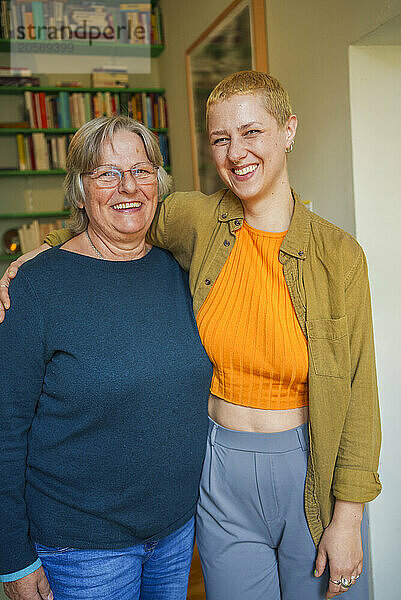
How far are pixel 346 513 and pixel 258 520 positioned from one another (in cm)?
21

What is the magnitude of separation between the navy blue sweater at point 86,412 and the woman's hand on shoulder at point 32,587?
0.04 metres

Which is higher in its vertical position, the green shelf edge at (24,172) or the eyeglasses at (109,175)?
the green shelf edge at (24,172)

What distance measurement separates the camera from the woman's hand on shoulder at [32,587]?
127cm

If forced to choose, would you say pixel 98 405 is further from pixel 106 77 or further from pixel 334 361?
→ pixel 106 77

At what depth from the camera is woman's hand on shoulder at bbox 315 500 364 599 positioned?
136 cm

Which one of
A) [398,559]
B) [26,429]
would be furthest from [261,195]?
[398,559]

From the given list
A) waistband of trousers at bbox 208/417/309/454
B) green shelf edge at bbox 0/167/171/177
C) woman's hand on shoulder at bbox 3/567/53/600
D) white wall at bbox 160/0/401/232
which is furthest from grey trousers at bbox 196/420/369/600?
green shelf edge at bbox 0/167/171/177

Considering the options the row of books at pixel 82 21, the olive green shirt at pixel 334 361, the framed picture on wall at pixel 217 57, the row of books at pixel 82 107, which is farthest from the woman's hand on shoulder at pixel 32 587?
the row of books at pixel 82 21

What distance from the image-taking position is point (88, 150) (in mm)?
1338

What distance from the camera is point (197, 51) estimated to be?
3.56 meters

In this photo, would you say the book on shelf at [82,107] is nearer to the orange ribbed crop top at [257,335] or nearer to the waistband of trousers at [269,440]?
the orange ribbed crop top at [257,335]

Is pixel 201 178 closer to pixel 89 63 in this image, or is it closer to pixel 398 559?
pixel 89 63

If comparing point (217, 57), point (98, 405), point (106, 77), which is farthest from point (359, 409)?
point (106, 77)

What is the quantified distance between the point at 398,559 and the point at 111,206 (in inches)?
68.3
